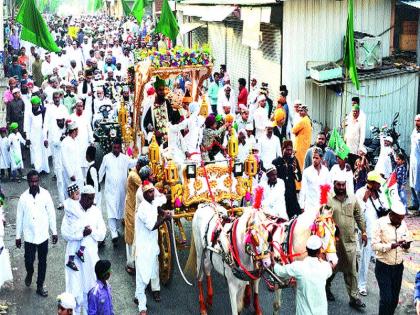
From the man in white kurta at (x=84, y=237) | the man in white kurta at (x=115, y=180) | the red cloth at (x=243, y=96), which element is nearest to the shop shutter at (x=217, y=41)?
the red cloth at (x=243, y=96)

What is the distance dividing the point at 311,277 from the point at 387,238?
1.61 metres

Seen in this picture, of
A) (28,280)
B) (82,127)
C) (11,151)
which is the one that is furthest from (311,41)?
(28,280)

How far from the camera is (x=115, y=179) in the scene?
11.1 m

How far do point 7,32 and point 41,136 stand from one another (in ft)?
57.8

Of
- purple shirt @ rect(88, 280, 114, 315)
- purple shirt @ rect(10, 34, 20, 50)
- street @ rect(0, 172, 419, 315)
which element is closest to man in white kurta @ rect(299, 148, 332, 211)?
street @ rect(0, 172, 419, 315)

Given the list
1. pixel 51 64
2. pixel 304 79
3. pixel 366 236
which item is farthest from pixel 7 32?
pixel 366 236

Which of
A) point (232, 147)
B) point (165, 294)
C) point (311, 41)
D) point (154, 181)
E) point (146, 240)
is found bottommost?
point (165, 294)

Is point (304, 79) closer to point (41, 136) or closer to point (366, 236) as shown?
point (41, 136)

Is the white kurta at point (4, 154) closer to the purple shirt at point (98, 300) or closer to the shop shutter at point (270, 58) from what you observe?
the shop shutter at point (270, 58)

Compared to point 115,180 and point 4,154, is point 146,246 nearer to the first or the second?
point 115,180

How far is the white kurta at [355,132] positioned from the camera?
43.9 ft

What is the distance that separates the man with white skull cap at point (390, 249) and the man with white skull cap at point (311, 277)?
4.45ft

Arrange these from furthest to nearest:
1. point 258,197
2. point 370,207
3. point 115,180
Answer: point 115,180 → point 370,207 → point 258,197

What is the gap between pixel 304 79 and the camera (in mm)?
16062
